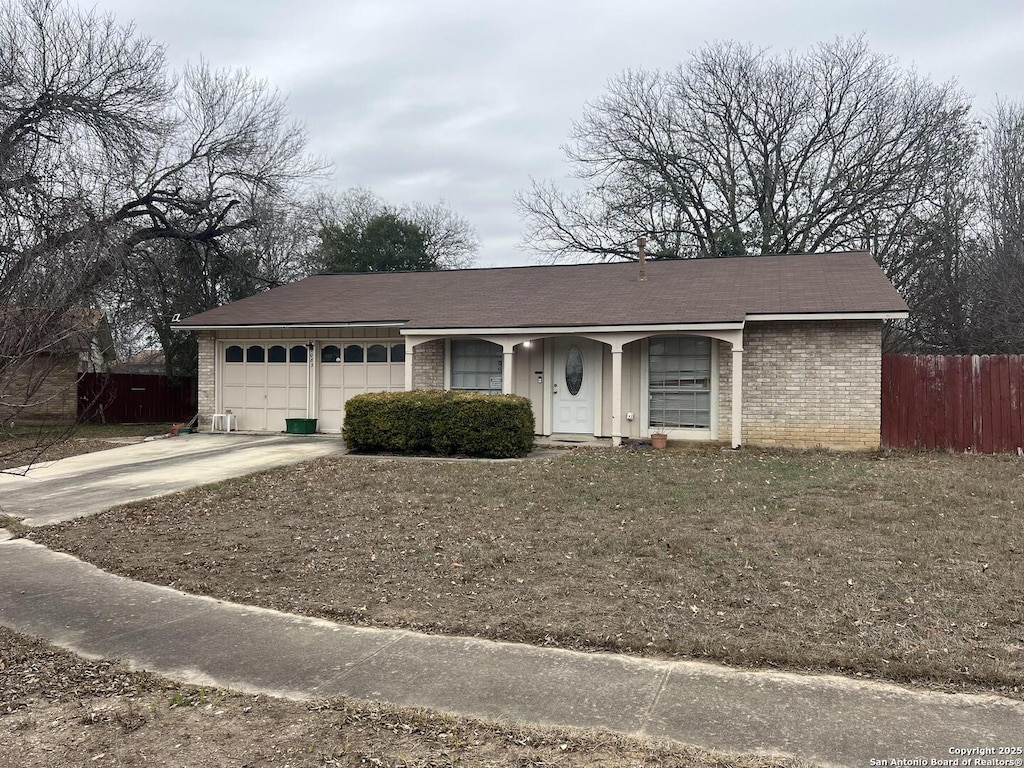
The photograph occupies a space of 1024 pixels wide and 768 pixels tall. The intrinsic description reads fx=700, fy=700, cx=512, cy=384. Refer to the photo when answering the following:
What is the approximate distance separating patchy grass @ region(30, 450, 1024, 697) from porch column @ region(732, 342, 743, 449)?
258cm

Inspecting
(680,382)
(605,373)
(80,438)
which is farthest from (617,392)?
(80,438)

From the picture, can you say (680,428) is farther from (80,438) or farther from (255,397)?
(80,438)

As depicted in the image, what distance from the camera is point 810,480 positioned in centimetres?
949

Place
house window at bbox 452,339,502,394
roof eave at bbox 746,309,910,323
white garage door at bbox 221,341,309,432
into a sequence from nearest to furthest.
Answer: roof eave at bbox 746,309,910,323
house window at bbox 452,339,502,394
white garage door at bbox 221,341,309,432

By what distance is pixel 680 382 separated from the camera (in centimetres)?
1373

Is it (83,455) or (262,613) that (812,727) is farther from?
(83,455)

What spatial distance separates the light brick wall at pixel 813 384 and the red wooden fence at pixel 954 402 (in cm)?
59

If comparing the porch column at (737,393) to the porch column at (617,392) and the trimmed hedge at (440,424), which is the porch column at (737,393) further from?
the trimmed hedge at (440,424)

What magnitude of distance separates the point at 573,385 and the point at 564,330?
156cm

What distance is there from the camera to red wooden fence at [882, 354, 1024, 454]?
12.5 m

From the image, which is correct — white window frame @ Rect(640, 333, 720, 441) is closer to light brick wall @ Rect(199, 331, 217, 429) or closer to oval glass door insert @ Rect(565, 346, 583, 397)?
oval glass door insert @ Rect(565, 346, 583, 397)

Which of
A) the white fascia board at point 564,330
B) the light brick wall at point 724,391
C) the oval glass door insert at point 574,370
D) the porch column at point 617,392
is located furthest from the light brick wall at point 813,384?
the oval glass door insert at point 574,370

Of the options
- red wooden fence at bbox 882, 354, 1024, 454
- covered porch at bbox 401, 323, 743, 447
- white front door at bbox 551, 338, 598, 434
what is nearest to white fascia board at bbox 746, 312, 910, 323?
covered porch at bbox 401, 323, 743, 447

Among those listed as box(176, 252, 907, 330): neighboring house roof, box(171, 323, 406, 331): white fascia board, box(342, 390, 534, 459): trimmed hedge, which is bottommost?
box(342, 390, 534, 459): trimmed hedge
